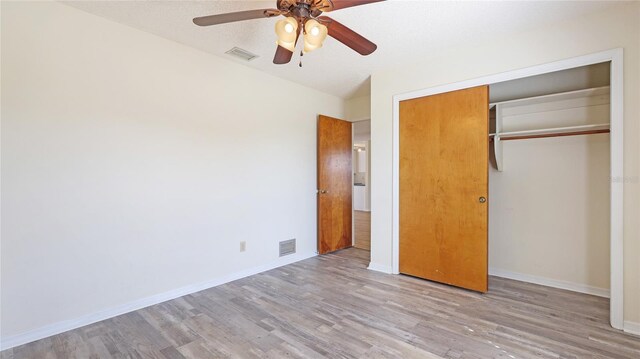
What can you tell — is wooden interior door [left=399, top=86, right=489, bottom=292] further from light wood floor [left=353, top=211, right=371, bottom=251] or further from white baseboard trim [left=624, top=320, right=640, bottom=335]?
light wood floor [left=353, top=211, right=371, bottom=251]

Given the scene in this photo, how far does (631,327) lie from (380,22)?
9.86 feet

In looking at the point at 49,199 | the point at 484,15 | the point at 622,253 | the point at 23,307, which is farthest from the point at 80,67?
the point at 622,253

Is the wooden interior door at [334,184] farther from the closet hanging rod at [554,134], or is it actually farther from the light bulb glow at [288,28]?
the light bulb glow at [288,28]

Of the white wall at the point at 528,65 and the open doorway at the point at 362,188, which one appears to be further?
the open doorway at the point at 362,188

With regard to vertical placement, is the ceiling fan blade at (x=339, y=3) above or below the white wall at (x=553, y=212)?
above

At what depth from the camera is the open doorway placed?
541 cm

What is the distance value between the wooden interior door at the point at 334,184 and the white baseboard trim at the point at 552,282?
208 centimetres

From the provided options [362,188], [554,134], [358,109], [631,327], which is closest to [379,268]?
[631,327]

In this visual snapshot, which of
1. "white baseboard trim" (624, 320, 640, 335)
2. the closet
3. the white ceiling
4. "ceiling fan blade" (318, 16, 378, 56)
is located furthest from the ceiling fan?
"white baseboard trim" (624, 320, 640, 335)

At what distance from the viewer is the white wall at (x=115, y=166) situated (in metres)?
2.03

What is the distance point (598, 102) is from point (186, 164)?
411 centimetres

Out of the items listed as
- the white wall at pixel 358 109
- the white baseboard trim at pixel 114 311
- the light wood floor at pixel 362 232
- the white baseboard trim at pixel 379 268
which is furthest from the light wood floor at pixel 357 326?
the white wall at pixel 358 109

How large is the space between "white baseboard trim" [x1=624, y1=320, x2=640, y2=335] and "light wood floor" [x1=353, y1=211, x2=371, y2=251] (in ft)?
9.45

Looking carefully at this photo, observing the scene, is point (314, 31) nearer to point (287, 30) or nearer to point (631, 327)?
point (287, 30)
